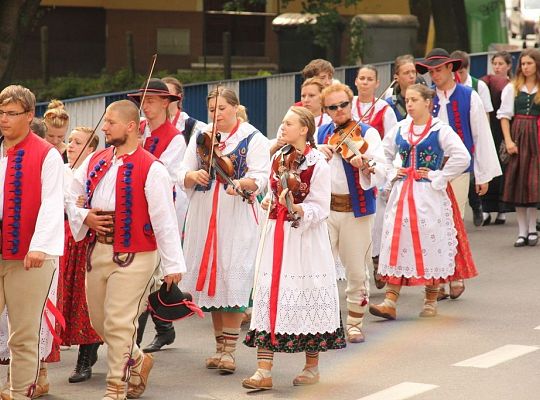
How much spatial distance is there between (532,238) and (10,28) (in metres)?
8.52

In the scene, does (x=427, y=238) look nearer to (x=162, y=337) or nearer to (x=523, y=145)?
(x=162, y=337)

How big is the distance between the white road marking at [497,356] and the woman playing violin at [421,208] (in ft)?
4.22

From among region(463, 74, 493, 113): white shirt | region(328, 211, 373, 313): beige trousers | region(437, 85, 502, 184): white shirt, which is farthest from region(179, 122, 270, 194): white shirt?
region(463, 74, 493, 113): white shirt

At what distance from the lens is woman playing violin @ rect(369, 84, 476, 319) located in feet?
36.8

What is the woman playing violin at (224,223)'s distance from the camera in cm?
973

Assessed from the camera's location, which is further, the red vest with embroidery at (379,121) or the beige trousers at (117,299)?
the red vest with embroidery at (379,121)

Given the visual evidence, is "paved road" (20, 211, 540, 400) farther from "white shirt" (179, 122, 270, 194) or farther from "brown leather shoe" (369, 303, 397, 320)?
"white shirt" (179, 122, 270, 194)

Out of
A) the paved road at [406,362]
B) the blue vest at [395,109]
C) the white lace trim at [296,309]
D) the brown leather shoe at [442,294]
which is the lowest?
the paved road at [406,362]

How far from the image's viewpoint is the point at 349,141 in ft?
34.3

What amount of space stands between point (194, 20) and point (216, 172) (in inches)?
1052

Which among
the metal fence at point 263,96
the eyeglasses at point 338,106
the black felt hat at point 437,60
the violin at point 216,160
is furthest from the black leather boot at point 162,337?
the metal fence at point 263,96

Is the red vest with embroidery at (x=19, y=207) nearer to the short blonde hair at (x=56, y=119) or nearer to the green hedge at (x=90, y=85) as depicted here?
the short blonde hair at (x=56, y=119)

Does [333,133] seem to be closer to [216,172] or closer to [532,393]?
[216,172]

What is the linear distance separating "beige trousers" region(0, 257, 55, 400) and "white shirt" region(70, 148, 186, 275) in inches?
20.1
